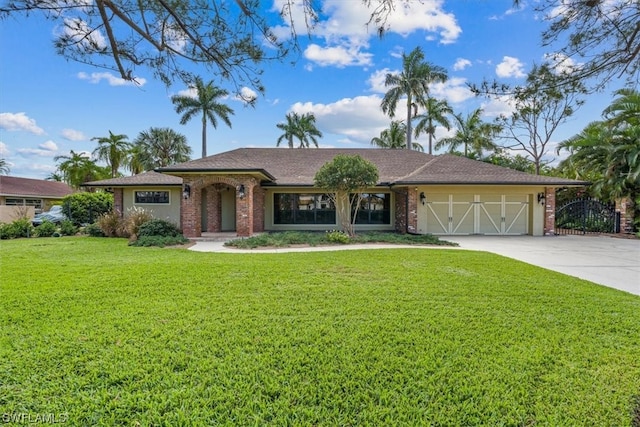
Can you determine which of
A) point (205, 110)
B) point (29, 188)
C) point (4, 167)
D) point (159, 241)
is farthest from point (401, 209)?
point (4, 167)

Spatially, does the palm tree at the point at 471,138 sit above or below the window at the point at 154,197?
above

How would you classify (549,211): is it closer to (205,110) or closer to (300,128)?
(300,128)

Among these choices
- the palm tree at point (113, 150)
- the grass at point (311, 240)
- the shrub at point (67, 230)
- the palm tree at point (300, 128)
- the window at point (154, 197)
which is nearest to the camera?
the grass at point (311, 240)

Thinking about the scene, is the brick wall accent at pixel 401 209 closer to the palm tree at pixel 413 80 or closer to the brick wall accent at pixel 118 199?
the palm tree at pixel 413 80

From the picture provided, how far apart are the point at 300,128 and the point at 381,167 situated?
51.9ft

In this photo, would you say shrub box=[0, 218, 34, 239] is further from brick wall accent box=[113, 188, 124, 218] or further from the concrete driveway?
the concrete driveway

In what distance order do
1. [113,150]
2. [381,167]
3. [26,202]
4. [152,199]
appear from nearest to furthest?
[152,199], [381,167], [113,150], [26,202]

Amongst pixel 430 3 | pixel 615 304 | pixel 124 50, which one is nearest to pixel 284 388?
pixel 430 3

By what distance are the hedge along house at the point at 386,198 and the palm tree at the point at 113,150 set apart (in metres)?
13.5

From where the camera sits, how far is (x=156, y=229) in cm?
1264

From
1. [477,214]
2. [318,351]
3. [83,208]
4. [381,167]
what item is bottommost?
[318,351]

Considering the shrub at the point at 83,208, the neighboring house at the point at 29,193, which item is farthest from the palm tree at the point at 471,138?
the neighboring house at the point at 29,193

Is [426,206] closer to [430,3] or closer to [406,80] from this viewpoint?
[430,3]

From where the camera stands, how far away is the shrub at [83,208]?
18.1 meters
